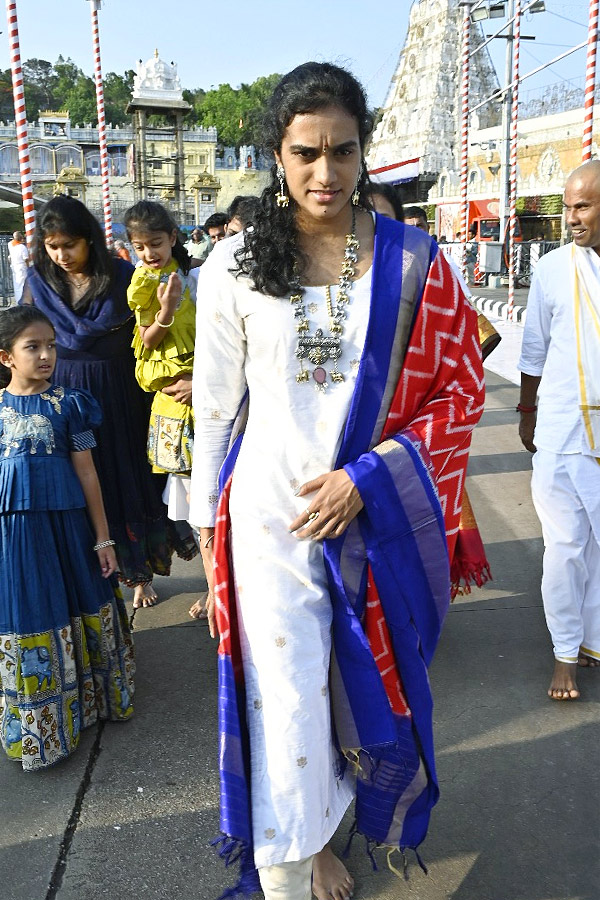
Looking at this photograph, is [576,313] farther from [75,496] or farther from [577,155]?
[577,155]

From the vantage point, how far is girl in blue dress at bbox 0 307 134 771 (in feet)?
9.04

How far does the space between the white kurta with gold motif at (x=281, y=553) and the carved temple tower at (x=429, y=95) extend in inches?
2276

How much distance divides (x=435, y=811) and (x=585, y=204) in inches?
83.3

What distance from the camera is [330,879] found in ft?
7.22

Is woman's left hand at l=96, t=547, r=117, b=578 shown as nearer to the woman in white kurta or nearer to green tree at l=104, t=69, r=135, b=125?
the woman in white kurta

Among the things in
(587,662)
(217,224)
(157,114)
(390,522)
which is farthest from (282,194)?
(157,114)

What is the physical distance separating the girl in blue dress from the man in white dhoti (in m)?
1.67

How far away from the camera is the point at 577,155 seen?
111 ft

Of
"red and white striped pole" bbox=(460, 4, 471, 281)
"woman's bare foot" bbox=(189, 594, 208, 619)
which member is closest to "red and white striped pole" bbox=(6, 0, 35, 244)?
"woman's bare foot" bbox=(189, 594, 208, 619)

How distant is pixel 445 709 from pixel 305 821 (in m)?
1.34

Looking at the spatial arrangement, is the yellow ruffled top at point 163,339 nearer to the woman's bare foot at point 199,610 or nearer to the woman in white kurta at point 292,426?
the woman's bare foot at point 199,610

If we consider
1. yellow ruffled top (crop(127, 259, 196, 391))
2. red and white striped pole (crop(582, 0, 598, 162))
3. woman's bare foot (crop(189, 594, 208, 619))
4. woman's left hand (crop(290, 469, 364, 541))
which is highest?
red and white striped pole (crop(582, 0, 598, 162))

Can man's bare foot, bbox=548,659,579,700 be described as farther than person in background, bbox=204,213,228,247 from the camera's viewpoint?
No

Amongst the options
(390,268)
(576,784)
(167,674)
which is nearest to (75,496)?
(167,674)
